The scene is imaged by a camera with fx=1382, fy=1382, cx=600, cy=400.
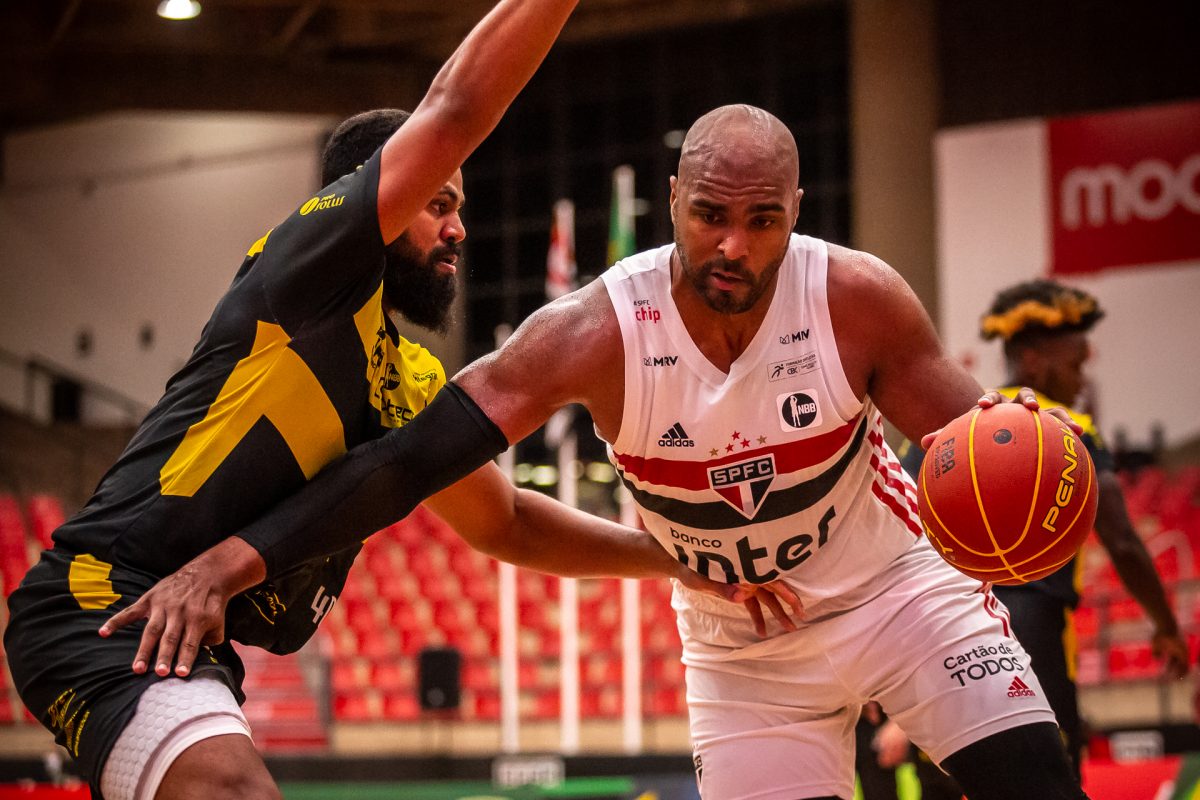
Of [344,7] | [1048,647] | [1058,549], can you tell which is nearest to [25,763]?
[1048,647]

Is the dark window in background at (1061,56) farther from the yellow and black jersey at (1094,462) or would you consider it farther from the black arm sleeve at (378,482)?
the black arm sleeve at (378,482)

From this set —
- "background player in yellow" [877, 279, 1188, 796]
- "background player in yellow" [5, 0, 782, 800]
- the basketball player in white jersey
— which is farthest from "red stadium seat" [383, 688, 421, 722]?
"background player in yellow" [5, 0, 782, 800]

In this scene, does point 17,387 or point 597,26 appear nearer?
point 597,26

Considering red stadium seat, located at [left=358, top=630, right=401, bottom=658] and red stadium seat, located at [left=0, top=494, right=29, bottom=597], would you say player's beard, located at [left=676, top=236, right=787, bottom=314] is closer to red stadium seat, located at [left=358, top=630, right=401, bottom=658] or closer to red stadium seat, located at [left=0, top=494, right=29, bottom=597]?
red stadium seat, located at [left=358, top=630, right=401, bottom=658]

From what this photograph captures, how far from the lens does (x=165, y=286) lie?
22.5 meters

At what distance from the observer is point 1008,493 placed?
290 centimetres

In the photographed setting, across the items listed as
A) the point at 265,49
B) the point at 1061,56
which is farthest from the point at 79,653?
the point at 265,49

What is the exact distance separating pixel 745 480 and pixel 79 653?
4.88ft

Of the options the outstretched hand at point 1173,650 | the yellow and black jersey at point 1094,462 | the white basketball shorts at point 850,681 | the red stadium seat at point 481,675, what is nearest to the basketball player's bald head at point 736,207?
the white basketball shorts at point 850,681

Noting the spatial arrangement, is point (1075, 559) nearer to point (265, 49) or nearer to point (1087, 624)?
point (1087, 624)

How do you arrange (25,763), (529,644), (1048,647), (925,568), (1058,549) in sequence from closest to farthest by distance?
→ 1. (1058,549)
2. (925,568)
3. (1048,647)
4. (25,763)
5. (529,644)

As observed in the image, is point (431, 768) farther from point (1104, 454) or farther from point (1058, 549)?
point (1058, 549)

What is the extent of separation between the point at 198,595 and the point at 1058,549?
1.79 metres

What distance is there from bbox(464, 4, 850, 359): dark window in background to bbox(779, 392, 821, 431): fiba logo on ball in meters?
→ 15.8
